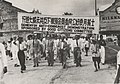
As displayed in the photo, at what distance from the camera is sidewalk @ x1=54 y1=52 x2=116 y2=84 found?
3319mm

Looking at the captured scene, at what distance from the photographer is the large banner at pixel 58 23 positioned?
343 centimetres

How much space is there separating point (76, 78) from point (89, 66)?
0.23 metres

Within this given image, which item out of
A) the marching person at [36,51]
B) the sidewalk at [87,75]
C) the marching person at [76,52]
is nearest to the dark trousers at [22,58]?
the marching person at [36,51]

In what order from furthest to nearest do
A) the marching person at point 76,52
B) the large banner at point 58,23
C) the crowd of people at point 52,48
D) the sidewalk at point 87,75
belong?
the marching person at point 76,52, the crowd of people at point 52,48, the large banner at point 58,23, the sidewalk at point 87,75

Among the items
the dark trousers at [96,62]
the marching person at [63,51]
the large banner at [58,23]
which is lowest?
the dark trousers at [96,62]

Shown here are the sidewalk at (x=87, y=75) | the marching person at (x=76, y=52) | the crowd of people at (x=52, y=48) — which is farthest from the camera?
the marching person at (x=76, y=52)

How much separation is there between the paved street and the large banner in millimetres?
362

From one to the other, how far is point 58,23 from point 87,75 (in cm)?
62

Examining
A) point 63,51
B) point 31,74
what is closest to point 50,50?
point 63,51

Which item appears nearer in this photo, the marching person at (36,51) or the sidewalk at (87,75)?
the sidewalk at (87,75)

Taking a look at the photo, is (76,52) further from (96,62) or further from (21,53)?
(21,53)

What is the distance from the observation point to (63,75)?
11.3 feet

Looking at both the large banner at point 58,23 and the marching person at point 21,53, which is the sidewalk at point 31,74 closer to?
the marching person at point 21,53

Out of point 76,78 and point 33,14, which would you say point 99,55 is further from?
point 33,14
